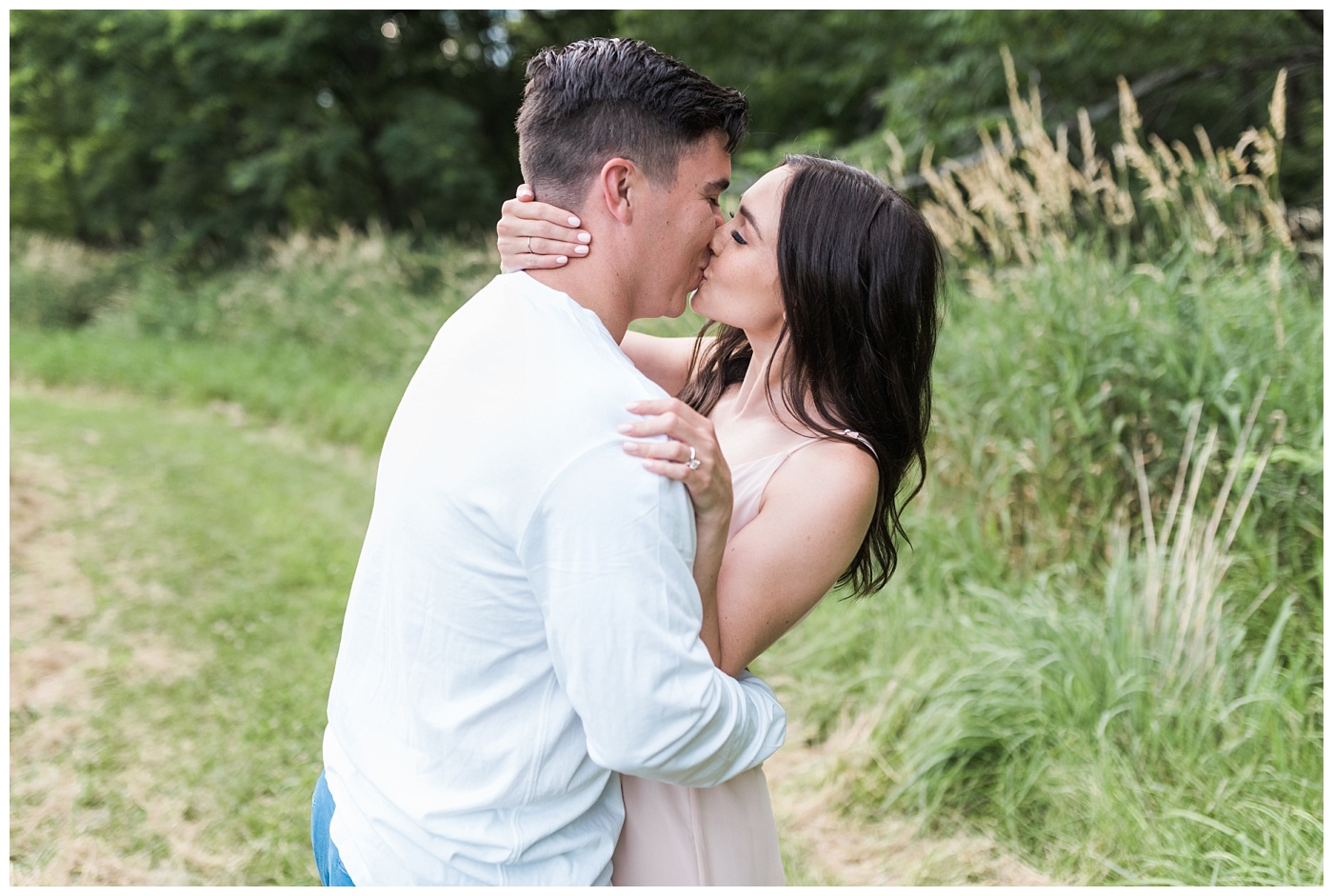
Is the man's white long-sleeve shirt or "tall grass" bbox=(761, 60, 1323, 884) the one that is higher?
the man's white long-sleeve shirt

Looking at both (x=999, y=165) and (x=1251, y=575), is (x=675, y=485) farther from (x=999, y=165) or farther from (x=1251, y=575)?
(x=999, y=165)

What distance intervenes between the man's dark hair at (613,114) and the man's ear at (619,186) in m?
0.02

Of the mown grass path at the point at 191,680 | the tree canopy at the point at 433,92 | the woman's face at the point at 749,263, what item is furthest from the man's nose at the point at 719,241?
the tree canopy at the point at 433,92

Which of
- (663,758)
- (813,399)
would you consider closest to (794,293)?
(813,399)

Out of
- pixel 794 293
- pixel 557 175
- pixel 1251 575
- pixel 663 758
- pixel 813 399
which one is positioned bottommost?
pixel 1251 575

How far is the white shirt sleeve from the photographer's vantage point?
1.39m

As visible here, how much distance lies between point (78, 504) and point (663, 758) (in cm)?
827

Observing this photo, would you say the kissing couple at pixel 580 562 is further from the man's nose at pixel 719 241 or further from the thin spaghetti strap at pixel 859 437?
the man's nose at pixel 719 241

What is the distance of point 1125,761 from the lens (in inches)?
139

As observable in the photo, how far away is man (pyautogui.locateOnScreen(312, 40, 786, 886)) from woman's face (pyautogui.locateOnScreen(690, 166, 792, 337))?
404 millimetres

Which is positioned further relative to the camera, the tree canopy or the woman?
the tree canopy

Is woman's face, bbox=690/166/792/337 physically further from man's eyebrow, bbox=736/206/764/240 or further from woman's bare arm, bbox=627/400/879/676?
woman's bare arm, bbox=627/400/879/676

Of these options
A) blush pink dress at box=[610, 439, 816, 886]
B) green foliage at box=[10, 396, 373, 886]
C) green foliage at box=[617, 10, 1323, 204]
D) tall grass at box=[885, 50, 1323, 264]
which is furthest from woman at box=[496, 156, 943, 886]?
green foliage at box=[617, 10, 1323, 204]

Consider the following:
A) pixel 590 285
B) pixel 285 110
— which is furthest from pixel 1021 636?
pixel 285 110
